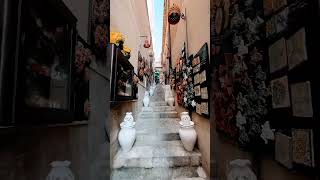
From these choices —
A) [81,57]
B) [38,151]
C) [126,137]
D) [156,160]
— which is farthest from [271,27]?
[126,137]

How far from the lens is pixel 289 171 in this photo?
2.89 feet

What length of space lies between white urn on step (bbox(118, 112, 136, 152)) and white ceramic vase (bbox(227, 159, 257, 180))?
1.61 m

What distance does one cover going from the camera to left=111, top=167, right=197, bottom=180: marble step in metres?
2.46

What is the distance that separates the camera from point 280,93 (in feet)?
3.00

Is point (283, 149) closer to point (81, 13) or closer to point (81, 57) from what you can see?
point (81, 57)

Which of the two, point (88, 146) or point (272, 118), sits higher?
point (272, 118)

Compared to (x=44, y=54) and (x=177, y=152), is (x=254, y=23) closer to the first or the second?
(x=44, y=54)

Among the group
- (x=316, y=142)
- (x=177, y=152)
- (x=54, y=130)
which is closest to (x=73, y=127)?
(x=54, y=130)

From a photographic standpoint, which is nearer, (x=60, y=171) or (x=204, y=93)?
(x=60, y=171)

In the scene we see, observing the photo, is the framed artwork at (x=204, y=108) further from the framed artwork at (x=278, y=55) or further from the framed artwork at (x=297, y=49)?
the framed artwork at (x=297, y=49)

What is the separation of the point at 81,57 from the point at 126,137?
67.1 inches

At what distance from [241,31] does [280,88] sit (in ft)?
1.64

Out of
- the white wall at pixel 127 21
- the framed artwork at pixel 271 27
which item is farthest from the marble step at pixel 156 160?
the framed artwork at pixel 271 27

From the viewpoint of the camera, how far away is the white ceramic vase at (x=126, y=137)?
279cm
